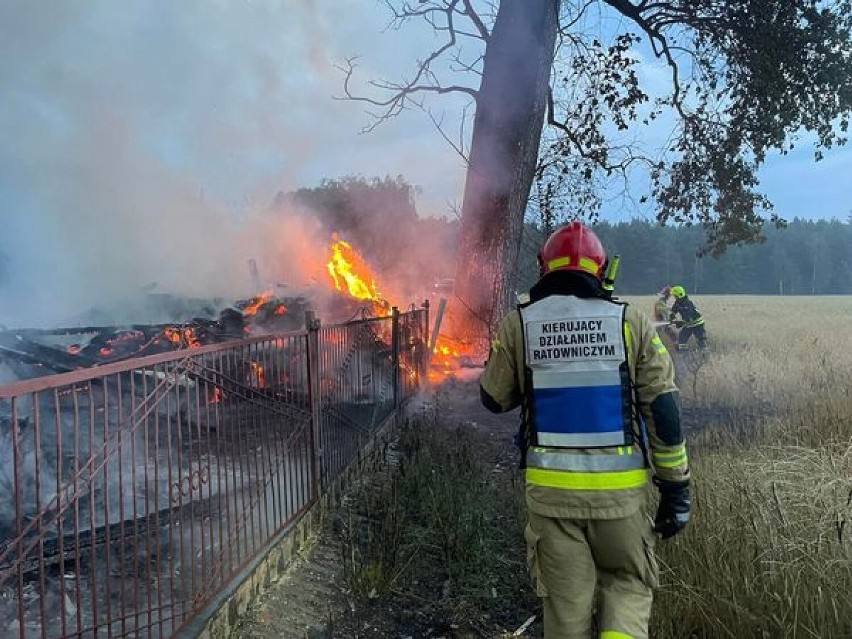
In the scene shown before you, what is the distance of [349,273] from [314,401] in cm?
810

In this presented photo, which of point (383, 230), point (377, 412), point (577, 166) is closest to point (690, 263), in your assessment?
point (383, 230)

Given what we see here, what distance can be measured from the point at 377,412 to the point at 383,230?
644 inches

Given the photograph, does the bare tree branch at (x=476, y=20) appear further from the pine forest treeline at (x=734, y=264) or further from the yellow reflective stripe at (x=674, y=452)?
the pine forest treeline at (x=734, y=264)

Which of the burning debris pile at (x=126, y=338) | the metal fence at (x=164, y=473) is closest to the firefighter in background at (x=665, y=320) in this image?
the burning debris pile at (x=126, y=338)

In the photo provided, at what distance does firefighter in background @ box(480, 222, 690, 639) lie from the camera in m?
2.58

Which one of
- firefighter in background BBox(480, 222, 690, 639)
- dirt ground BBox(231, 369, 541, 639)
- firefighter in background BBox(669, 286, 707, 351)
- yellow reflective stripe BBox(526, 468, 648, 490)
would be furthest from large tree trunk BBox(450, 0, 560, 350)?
yellow reflective stripe BBox(526, 468, 648, 490)

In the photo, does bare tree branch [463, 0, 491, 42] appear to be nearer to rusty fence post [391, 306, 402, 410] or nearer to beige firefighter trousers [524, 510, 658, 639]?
rusty fence post [391, 306, 402, 410]

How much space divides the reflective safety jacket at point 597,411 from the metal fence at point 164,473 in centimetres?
166

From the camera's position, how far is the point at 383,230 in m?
22.5

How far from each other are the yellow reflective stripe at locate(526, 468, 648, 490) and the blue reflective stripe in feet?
0.60

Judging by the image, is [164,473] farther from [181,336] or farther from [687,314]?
[687,314]

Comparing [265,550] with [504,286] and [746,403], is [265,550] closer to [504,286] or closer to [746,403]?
[746,403]

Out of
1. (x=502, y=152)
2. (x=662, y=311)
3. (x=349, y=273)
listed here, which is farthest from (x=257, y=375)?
(x=662, y=311)

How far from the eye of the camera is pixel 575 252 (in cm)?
274
